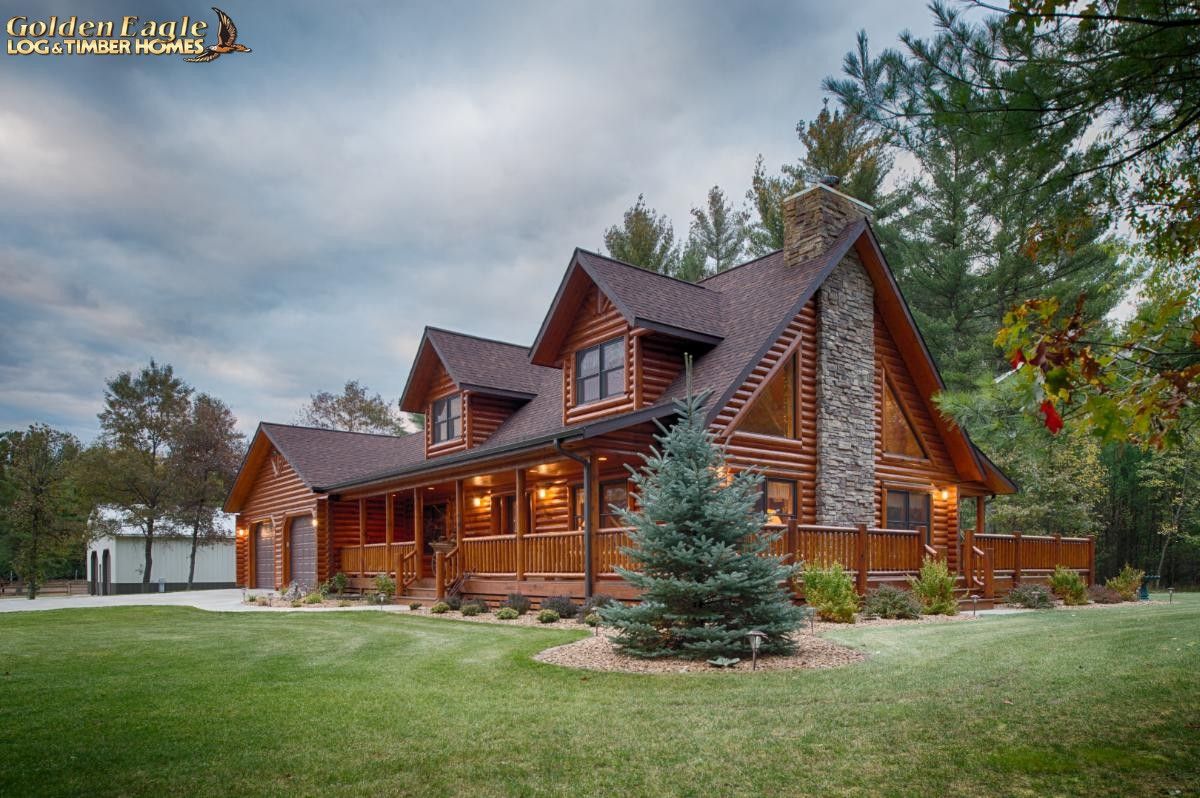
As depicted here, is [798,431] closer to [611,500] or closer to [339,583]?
[611,500]

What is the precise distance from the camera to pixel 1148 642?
10164 millimetres

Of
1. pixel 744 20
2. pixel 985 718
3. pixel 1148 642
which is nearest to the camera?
pixel 985 718

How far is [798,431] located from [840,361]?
207cm

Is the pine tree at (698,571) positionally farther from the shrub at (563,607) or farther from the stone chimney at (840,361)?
the stone chimney at (840,361)

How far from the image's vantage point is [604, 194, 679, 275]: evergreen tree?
119 ft

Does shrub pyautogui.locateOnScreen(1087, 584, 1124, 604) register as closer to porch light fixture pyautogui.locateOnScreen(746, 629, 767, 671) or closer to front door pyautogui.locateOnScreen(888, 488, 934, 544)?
front door pyautogui.locateOnScreen(888, 488, 934, 544)

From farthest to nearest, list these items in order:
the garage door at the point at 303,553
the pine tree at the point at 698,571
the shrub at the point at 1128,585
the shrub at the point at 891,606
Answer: the garage door at the point at 303,553 → the shrub at the point at 1128,585 → the shrub at the point at 891,606 → the pine tree at the point at 698,571

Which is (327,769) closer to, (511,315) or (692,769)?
(692,769)

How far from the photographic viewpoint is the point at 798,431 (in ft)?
59.0

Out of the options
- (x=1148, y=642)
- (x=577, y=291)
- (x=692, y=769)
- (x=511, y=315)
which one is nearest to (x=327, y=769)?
(x=692, y=769)

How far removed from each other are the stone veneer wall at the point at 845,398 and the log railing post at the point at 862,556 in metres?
1.51

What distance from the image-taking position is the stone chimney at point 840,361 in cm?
1833

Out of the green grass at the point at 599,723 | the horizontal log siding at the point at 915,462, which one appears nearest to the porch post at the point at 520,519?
the green grass at the point at 599,723

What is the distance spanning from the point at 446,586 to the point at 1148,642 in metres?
14.4
